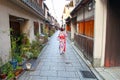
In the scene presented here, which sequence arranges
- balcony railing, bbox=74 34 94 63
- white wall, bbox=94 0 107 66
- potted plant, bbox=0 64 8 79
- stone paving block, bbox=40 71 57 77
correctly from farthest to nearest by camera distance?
balcony railing, bbox=74 34 94 63
white wall, bbox=94 0 107 66
stone paving block, bbox=40 71 57 77
potted plant, bbox=0 64 8 79

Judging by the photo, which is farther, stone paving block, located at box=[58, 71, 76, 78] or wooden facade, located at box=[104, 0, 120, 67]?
wooden facade, located at box=[104, 0, 120, 67]

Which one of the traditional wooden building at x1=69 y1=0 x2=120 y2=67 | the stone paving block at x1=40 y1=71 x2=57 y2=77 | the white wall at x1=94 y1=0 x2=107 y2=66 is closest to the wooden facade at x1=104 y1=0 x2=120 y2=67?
the traditional wooden building at x1=69 y1=0 x2=120 y2=67

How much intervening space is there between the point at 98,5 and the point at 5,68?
192 inches

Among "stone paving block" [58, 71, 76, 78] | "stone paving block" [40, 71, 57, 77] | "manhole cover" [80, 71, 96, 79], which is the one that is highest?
"stone paving block" [40, 71, 57, 77]

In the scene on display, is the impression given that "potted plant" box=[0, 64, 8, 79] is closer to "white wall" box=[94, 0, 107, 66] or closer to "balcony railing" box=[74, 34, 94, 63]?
"white wall" box=[94, 0, 107, 66]

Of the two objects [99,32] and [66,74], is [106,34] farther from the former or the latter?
[66,74]

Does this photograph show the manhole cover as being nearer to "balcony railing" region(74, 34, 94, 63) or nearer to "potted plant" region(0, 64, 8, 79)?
"balcony railing" region(74, 34, 94, 63)

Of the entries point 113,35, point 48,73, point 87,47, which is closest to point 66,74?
point 48,73

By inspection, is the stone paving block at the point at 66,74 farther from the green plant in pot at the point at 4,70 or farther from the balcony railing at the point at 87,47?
the green plant in pot at the point at 4,70

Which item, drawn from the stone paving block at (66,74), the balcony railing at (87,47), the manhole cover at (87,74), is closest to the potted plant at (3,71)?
the stone paving block at (66,74)

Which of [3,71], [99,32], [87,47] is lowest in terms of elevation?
[3,71]

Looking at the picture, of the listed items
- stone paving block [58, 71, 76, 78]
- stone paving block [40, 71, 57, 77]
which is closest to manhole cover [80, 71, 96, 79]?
stone paving block [58, 71, 76, 78]

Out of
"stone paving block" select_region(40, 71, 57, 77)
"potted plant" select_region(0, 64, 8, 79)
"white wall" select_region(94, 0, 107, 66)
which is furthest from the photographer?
"white wall" select_region(94, 0, 107, 66)

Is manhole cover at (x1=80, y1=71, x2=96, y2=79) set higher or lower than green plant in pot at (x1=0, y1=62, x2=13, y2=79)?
lower
